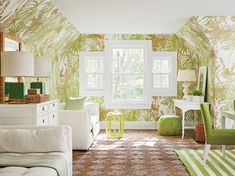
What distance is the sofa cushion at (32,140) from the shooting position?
380 cm

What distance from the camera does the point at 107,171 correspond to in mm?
4918

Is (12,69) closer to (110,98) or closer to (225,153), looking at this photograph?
(225,153)

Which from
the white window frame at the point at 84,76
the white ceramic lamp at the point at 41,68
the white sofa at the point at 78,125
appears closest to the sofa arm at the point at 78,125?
the white sofa at the point at 78,125

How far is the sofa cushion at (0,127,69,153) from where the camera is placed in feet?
12.5

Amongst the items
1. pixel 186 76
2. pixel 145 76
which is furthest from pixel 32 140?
pixel 145 76

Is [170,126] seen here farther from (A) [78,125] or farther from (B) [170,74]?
(A) [78,125]

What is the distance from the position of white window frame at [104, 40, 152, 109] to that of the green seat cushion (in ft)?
13.8

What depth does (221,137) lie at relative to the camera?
5102 millimetres

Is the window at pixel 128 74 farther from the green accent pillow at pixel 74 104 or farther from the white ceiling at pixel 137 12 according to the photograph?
the green accent pillow at pixel 74 104

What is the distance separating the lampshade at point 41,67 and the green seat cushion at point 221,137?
2600 millimetres

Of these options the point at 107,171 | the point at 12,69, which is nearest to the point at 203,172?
the point at 107,171

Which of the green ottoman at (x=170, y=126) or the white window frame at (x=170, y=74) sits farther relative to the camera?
the white window frame at (x=170, y=74)

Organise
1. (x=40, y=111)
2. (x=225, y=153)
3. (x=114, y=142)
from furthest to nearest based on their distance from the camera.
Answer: (x=114, y=142) → (x=225, y=153) → (x=40, y=111)

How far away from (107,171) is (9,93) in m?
1.73
